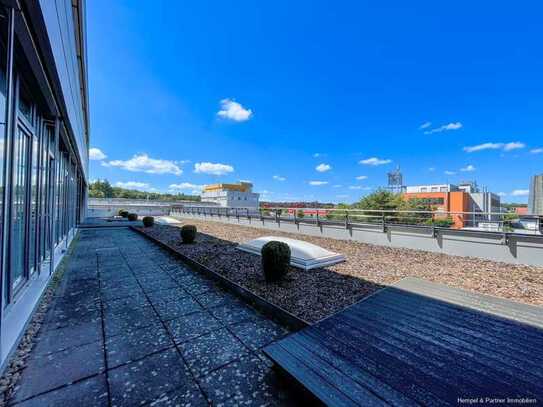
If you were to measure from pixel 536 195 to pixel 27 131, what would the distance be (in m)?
25.8

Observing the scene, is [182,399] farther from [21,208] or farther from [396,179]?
[396,179]

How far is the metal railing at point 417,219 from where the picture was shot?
5523mm

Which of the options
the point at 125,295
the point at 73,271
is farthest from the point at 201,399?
the point at 73,271

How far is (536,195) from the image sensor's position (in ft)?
49.3

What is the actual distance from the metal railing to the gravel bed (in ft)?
3.79

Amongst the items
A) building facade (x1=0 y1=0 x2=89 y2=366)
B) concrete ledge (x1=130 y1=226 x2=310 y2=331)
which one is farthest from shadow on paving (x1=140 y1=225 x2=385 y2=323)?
building facade (x1=0 y1=0 x2=89 y2=366)

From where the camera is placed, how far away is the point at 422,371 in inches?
65.6

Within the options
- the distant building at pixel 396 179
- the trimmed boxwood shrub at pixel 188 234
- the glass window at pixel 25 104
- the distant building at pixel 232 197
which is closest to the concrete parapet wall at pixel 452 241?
the trimmed boxwood shrub at pixel 188 234

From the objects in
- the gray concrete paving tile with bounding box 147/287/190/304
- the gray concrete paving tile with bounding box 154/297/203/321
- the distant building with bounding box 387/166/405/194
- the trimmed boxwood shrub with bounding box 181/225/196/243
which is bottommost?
the gray concrete paving tile with bounding box 147/287/190/304

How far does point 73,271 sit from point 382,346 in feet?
20.2

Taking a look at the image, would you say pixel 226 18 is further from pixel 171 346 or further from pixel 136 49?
pixel 171 346

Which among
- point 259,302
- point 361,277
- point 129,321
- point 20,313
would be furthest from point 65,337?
point 361,277

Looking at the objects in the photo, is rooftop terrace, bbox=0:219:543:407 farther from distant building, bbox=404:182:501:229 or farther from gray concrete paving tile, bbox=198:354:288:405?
distant building, bbox=404:182:501:229

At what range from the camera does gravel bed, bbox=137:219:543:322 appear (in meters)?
3.21
